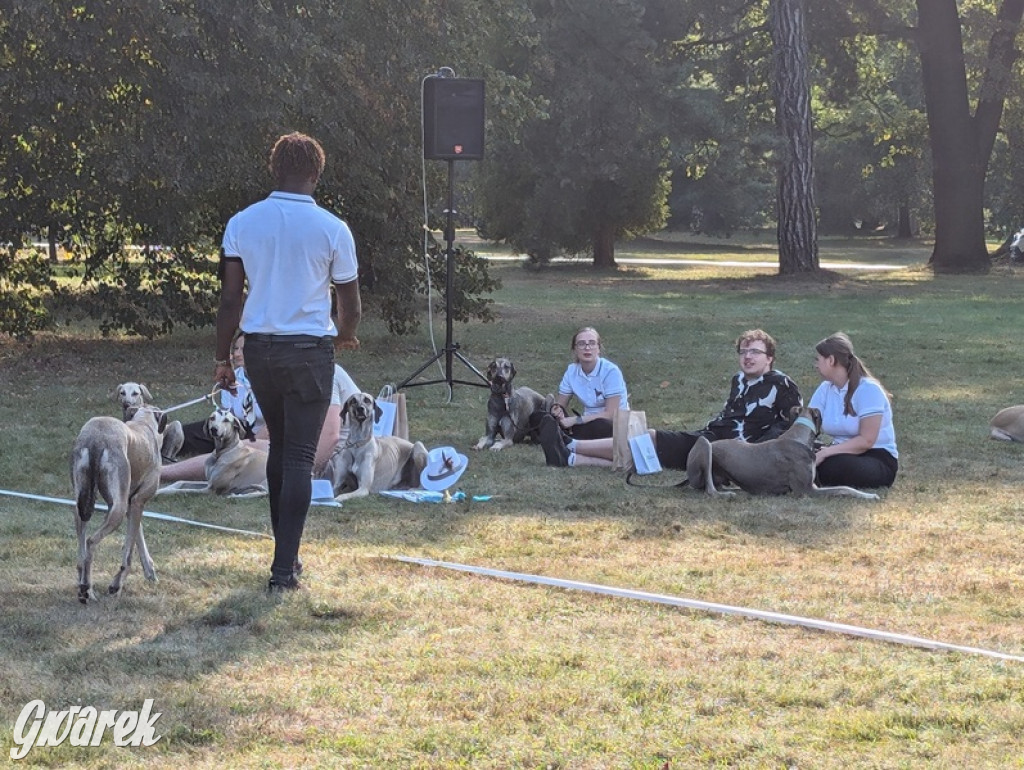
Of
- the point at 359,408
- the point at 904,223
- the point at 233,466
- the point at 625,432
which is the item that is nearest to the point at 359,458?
the point at 359,408

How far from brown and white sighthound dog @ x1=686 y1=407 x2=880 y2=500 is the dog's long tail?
4137 millimetres

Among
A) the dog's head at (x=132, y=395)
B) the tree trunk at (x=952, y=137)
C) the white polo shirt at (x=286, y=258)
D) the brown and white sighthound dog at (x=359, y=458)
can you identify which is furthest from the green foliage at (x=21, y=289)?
the tree trunk at (x=952, y=137)

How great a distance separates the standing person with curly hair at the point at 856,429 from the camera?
8641 millimetres

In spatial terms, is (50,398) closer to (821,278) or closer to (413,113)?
(413,113)

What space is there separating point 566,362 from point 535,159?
63.8 feet

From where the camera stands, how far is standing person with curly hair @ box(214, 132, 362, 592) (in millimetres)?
5723

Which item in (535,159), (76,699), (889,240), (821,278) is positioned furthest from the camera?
(889,240)

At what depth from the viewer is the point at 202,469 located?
877 centimetres

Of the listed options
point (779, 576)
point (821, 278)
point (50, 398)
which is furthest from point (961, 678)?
point (821, 278)

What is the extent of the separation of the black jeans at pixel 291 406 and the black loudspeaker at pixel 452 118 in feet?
22.7

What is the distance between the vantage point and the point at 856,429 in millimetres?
8773

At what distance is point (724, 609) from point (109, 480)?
99.8 inches

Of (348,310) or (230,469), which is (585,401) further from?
(348,310)

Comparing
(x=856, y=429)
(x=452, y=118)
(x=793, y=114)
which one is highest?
(x=793, y=114)
